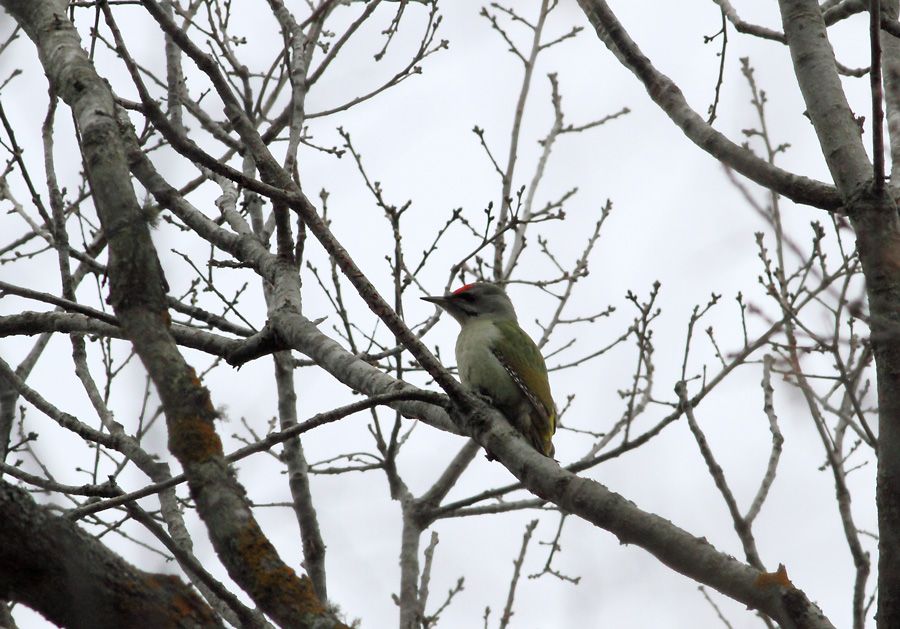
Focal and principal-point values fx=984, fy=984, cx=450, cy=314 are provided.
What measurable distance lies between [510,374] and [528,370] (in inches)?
8.2

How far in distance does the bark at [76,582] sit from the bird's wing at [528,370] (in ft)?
17.7

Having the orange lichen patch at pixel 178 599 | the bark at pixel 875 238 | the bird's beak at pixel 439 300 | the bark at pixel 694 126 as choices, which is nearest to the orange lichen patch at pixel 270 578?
the orange lichen patch at pixel 178 599

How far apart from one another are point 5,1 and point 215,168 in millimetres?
1024

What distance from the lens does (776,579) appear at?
270 cm

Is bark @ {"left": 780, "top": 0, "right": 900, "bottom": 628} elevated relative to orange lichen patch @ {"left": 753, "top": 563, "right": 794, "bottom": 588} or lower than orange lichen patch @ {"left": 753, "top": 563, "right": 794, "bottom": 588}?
elevated

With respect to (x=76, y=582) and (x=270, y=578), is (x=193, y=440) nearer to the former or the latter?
(x=270, y=578)

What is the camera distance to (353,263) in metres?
4.41

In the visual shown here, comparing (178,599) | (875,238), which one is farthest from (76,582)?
(875,238)

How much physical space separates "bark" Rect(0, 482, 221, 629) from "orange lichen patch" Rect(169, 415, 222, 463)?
0.43m

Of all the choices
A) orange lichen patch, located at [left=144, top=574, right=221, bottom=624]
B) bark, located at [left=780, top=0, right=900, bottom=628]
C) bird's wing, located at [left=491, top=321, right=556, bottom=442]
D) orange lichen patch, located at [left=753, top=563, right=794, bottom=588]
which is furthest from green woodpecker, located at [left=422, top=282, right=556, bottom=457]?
orange lichen patch, located at [left=144, top=574, right=221, bottom=624]

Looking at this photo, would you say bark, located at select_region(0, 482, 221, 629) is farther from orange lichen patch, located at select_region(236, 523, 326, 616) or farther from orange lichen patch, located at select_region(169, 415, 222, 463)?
orange lichen patch, located at select_region(169, 415, 222, 463)

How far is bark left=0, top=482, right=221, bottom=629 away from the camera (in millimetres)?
2523

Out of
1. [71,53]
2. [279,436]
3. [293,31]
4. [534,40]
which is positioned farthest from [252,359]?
[534,40]

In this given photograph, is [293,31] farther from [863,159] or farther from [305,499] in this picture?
[863,159]
